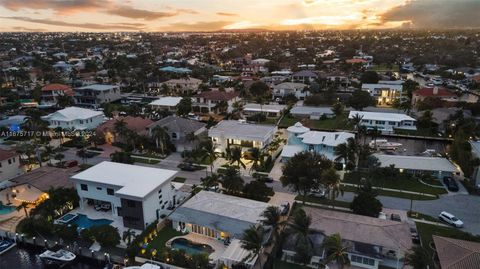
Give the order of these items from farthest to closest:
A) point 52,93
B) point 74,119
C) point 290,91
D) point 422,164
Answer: point 290,91
point 52,93
point 74,119
point 422,164

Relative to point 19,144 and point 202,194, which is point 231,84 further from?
point 202,194

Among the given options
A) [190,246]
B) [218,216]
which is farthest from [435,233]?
[190,246]

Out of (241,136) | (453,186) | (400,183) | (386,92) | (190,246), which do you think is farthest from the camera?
(386,92)

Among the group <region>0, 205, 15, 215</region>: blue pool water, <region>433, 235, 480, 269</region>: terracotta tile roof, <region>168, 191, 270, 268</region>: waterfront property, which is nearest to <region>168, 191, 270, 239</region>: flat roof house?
<region>168, 191, 270, 268</region>: waterfront property

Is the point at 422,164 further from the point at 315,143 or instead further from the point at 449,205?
the point at 315,143

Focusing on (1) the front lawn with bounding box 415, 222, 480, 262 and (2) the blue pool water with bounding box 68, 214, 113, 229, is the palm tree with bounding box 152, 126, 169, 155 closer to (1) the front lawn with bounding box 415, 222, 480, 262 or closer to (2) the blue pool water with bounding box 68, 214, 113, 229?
(2) the blue pool water with bounding box 68, 214, 113, 229

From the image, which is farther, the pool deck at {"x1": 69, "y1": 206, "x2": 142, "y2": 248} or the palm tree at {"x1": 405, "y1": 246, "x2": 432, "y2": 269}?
the pool deck at {"x1": 69, "y1": 206, "x2": 142, "y2": 248}

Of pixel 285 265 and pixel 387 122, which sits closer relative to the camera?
pixel 285 265
